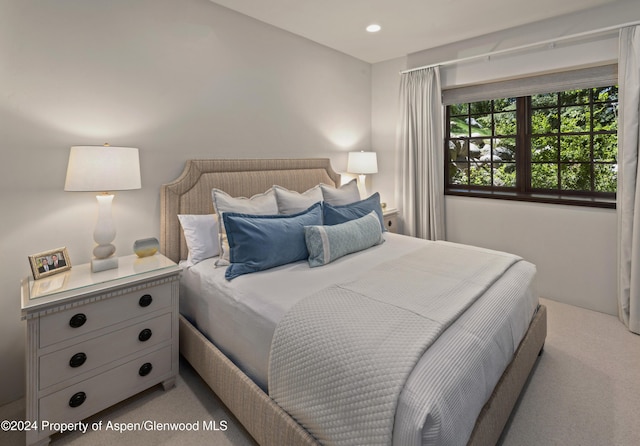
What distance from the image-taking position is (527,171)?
Result: 11.3ft

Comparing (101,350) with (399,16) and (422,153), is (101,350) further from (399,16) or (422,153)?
(422,153)

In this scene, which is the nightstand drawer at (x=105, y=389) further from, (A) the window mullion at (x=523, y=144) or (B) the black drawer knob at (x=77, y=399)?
(A) the window mullion at (x=523, y=144)

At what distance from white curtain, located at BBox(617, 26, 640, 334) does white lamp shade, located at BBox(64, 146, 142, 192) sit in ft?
11.6

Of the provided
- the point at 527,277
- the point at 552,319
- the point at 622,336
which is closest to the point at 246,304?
the point at 527,277

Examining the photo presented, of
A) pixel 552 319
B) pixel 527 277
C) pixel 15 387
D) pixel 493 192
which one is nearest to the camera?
pixel 15 387

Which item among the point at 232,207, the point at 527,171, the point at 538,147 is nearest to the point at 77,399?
the point at 232,207

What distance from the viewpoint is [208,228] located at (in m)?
2.37

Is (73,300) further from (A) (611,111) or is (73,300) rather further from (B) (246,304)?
(A) (611,111)

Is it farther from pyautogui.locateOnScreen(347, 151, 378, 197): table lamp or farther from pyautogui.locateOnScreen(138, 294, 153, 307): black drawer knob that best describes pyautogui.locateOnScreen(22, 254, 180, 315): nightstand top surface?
pyautogui.locateOnScreen(347, 151, 378, 197): table lamp

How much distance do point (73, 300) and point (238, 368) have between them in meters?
0.85

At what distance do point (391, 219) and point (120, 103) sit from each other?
280 cm

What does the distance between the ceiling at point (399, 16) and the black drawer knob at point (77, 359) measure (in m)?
2.54

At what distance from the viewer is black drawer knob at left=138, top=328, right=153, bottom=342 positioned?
1.87 meters

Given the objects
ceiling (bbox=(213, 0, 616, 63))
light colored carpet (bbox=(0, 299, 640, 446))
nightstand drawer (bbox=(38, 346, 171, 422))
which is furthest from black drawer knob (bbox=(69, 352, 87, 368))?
ceiling (bbox=(213, 0, 616, 63))
